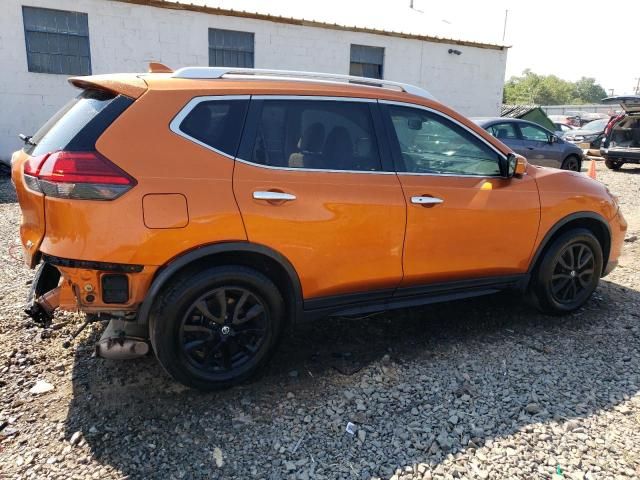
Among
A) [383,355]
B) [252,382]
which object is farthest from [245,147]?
[383,355]

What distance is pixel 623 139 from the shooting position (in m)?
14.5

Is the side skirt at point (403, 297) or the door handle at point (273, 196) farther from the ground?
the door handle at point (273, 196)

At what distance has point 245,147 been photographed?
2982mm

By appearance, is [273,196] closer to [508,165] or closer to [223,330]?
[223,330]

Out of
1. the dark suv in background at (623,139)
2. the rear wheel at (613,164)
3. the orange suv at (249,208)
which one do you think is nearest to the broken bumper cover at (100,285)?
the orange suv at (249,208)

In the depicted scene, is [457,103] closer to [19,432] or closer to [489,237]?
[489,237]

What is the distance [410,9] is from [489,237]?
19540 millimetres

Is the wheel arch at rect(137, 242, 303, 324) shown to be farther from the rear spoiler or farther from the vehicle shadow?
the rear spoiler

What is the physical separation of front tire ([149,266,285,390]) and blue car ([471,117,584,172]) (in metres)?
8.95

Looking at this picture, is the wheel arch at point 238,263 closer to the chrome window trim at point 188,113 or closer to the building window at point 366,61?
the chrome window trim at point 188,113

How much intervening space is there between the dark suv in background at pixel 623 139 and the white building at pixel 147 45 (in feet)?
19.4

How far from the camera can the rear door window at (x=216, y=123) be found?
2.87 metres

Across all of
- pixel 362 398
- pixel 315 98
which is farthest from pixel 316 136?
pixel 362 398

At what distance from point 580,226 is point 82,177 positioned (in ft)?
12.3
